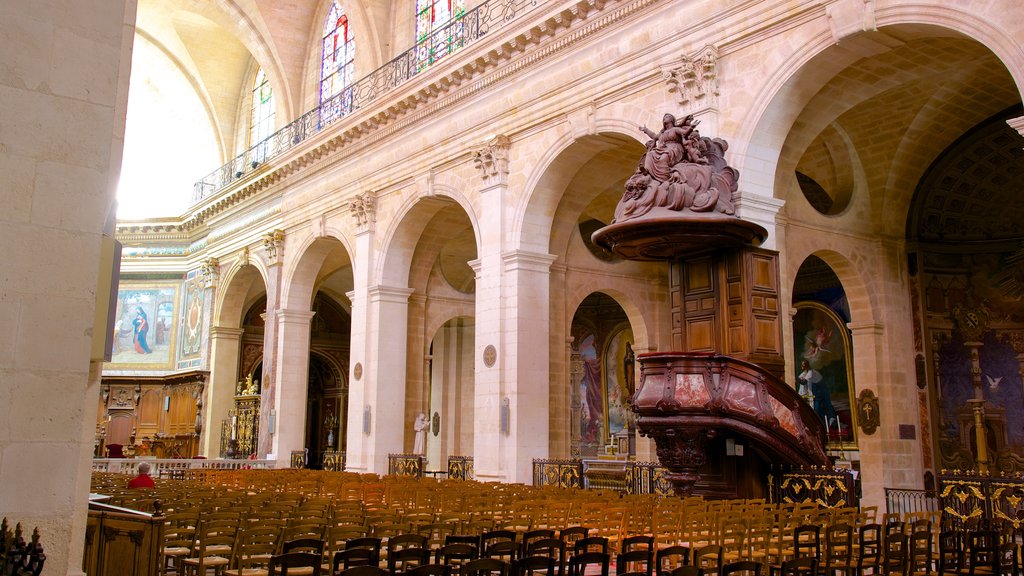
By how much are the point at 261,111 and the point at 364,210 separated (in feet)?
39.3

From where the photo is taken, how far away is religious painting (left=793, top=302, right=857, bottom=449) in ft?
61.5

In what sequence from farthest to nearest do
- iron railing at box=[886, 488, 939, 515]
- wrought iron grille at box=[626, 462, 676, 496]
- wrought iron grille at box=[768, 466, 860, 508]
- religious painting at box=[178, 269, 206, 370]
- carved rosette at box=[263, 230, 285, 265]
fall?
religious painting at box=[178, 269, 206, 370], carved rosette at box=[263, 230, 285, 265], iron railing at box=[886, 488, 939, 515], wrought iron grille at box=[626, 462, 676, 496], wrought iron grille at box=[768, 466, 860, 508]

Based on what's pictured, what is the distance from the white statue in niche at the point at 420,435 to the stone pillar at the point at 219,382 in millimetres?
11078

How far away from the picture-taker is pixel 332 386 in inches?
1319

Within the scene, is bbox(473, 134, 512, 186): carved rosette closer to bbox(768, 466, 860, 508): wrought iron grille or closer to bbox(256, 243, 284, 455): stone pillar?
bbox(768, 466, 860, 508): wrought iron grille

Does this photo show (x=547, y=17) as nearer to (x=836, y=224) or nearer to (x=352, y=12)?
(x=836, y=224)

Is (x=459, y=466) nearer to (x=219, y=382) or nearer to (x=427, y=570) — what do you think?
(x=219, y=382)

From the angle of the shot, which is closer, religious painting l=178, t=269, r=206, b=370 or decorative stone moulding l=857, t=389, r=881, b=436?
decorative stone moulding l=857, t=389, r=881, b=436

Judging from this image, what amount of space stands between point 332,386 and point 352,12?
1528 centimetres

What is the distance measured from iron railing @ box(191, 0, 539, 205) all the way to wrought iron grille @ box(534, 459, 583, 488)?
847 cm

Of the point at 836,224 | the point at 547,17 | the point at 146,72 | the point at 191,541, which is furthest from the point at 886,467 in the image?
the point at 146,72

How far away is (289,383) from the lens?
2491cm

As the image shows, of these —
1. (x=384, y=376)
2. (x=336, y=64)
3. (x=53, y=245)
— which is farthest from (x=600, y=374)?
(x=53, y=245)

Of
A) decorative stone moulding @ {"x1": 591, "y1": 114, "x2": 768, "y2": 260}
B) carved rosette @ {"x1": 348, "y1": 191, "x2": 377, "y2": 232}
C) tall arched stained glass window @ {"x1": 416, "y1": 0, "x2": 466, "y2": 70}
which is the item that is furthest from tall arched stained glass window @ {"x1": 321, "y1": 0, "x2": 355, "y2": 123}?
decorative stone moulding @ {"x1": 591, "y1": 114, "x2": 768, "y2": 260}
